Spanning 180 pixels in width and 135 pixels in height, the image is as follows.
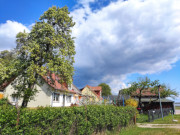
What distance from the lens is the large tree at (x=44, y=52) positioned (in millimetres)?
12672

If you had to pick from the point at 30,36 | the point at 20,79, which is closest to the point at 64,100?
the point at 20,79

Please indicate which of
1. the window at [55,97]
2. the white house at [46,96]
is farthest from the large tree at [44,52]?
the window at [55,97]

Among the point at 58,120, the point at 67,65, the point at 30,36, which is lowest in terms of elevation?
the point at 58,120

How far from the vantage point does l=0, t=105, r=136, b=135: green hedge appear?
379cm

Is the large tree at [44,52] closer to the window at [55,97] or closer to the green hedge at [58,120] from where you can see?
the green hedge at [58,120]

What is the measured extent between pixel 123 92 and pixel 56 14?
65.1ft

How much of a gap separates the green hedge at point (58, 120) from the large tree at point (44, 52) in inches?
245

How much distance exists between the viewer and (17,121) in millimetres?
3906

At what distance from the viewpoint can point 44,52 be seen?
42.5 feet

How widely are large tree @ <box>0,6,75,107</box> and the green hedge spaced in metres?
6.23

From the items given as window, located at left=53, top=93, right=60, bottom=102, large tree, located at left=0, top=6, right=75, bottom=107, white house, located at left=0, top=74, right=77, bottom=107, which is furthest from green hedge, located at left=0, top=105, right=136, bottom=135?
window, located at left=53, top=93, right=60, bottom=102

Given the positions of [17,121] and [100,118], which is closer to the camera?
[17,121]

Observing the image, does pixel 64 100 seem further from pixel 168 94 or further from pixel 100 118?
pixel 168 94

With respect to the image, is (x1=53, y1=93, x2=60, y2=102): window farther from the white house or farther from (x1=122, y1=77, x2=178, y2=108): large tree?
(x1=122, y1=77, x2=178, y2=108): large tree
